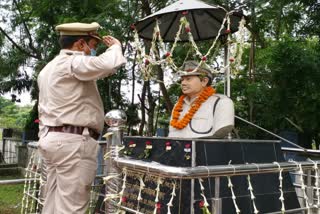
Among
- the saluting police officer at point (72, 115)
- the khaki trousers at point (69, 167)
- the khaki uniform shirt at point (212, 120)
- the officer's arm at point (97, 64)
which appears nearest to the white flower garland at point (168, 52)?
the khaki uniform shirt at point (212, 120)

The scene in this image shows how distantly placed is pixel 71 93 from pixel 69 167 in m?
0.51

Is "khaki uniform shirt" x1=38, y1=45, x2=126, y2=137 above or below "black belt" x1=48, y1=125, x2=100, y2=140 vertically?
above

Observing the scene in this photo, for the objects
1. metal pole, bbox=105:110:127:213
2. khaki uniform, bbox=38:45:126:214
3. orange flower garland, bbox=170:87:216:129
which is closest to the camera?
metal pole, bbox=105:110:127:213

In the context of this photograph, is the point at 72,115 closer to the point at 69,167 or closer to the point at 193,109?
the point at 69,167

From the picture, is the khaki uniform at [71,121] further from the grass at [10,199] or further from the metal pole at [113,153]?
the grass at [10,199]

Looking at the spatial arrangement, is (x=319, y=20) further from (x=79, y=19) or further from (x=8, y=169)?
(x=8, y=169)

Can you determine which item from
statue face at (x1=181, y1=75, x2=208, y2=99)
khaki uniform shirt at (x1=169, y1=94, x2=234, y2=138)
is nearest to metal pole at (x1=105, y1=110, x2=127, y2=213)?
khaki uniform shirt at (x1=169, y1=94, x2=234, y2=138)

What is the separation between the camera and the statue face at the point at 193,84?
4211 millimetres

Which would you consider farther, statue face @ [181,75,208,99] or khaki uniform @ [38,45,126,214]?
statue face @ [181,75,208,99]

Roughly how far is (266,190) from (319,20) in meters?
3.79

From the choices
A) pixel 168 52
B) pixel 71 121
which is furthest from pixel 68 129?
pixel 168 52

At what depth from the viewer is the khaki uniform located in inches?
102

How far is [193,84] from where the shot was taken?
4.21 m

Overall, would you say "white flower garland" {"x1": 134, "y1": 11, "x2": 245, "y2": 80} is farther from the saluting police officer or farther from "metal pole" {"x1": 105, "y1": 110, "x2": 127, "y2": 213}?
"metal pole" {"x1": 105, "y1": 110, "x2": 127, "y2": 213}
